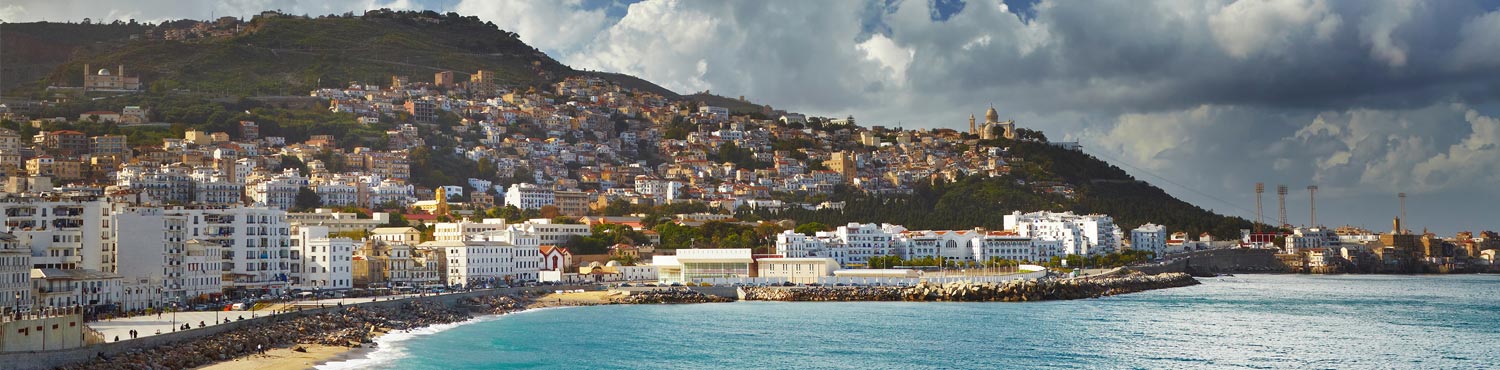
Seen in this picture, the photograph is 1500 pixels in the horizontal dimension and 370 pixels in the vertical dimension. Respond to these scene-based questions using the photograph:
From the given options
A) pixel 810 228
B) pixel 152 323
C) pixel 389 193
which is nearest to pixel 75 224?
pixel 152 323

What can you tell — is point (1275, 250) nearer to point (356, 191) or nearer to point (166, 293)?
point (356, 191)

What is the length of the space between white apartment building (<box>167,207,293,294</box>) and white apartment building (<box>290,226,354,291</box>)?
1.69 m

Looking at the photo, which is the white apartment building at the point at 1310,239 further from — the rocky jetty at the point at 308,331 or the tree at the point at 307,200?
the rocky jetty at the point at 308,331

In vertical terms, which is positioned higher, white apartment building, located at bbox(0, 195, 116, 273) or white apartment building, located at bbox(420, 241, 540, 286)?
white apartment building, located at bbox(0, 195, 116, 273)

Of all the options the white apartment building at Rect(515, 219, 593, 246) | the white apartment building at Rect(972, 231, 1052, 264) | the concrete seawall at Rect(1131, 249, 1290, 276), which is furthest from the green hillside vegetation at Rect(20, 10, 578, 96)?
the concrete seawall at Rect(1131, 249, 1290, 276)

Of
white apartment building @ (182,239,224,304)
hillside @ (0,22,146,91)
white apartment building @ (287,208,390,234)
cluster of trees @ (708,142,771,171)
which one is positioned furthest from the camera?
cluster of trees @ (708,142,771,171)

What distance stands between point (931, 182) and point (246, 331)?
327 ft

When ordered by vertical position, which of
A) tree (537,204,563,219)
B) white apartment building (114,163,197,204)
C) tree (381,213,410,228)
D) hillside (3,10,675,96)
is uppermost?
hillside (3,10,675,96)

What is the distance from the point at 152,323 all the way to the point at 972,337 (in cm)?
2314

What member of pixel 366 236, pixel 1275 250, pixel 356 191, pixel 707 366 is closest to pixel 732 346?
pixel 707 366

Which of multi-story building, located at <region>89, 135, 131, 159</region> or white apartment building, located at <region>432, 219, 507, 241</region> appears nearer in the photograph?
white apartment building, located at <region>432, 219, 507, 241</region>

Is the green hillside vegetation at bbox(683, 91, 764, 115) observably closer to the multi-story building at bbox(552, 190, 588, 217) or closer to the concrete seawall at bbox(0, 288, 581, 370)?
the multi-story building at bbox(552, 190, 588, 217)

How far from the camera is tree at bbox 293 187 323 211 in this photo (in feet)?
306

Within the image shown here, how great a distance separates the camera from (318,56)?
154m
